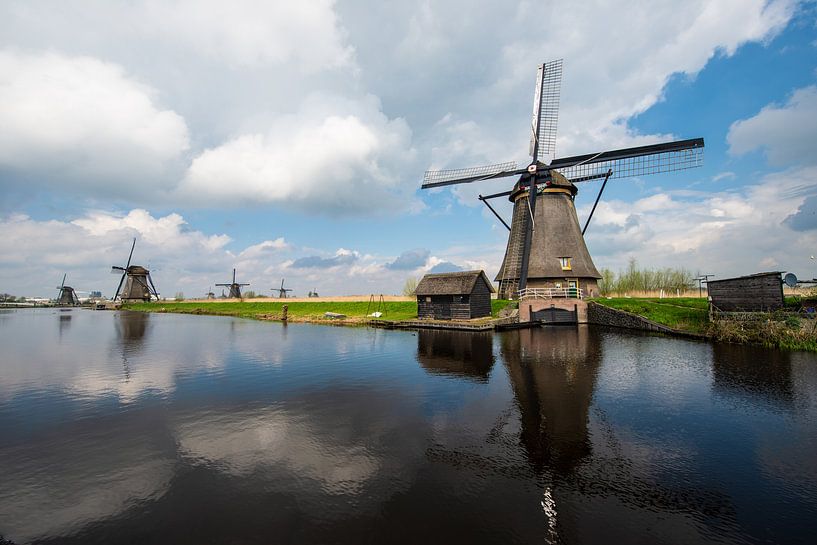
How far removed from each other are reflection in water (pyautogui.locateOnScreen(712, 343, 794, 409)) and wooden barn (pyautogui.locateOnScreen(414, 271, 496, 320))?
19.1 metres

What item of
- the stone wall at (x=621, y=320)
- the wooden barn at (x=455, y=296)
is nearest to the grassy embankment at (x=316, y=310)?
the wooden barn at (x=455, y=296)

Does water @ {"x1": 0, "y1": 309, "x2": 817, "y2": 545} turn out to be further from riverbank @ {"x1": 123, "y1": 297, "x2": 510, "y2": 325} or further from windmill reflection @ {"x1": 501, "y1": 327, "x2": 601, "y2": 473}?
riverbank @ {"x1": 123, "y1": 297, "x2": 510, "y2": 325}

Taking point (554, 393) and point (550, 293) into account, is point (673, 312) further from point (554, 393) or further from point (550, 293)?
point (554, 393)

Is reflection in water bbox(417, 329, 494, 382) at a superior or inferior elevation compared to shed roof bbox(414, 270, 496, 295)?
inferior

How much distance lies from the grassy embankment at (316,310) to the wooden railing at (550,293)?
384cm

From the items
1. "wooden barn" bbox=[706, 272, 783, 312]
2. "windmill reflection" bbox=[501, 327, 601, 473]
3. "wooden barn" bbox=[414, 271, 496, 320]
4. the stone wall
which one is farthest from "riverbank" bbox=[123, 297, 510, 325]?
"wooden barn" bbox=[706, 272, 783, 312]

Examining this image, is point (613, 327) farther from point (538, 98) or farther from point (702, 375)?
point (538, 98)

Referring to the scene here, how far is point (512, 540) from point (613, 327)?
31778mm

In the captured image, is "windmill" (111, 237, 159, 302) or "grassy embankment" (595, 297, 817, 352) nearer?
"grassy embankment" (595, 297, 817, 352)

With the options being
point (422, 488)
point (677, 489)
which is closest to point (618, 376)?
point (677, 489)

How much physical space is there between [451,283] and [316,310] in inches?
1141

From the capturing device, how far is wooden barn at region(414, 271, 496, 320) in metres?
36.1

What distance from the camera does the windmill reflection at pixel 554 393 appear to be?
8703 mm

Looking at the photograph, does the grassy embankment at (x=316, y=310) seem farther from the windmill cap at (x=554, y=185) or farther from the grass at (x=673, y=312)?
the windmill cap at (x=554, y=185)
